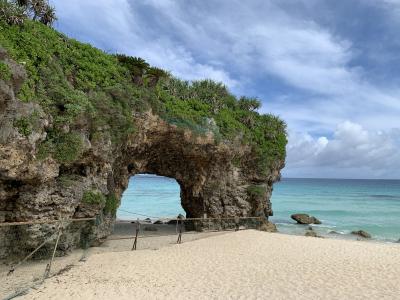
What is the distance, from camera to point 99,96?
15.5m

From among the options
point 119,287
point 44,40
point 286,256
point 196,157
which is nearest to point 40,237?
point 119,287

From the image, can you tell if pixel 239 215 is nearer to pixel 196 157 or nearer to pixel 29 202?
pixel 196 157

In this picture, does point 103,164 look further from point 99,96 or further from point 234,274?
point 234,274

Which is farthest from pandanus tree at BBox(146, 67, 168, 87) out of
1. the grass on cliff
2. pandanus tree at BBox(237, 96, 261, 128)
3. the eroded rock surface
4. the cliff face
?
pandanus tree at BBox(237, 96, 261, 128)

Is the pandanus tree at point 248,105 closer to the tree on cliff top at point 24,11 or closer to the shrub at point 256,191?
the shrub at point 256,191

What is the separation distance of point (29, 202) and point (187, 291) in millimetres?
6702

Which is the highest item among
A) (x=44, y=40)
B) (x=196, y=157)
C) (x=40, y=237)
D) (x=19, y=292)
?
(x=44, y=40)

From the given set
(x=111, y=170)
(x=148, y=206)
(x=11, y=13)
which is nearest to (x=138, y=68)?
(x=111, y=170)

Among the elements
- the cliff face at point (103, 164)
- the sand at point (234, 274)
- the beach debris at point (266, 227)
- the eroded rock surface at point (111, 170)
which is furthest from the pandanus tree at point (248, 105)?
the sand at point (234, 274)

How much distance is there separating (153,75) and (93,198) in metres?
8.02

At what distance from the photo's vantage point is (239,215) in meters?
24.3

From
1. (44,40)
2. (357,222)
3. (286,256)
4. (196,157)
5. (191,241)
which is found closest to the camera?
(44,40)

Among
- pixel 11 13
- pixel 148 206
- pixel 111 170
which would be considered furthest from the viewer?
pixel 148 206

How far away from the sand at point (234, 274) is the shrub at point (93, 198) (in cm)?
220
